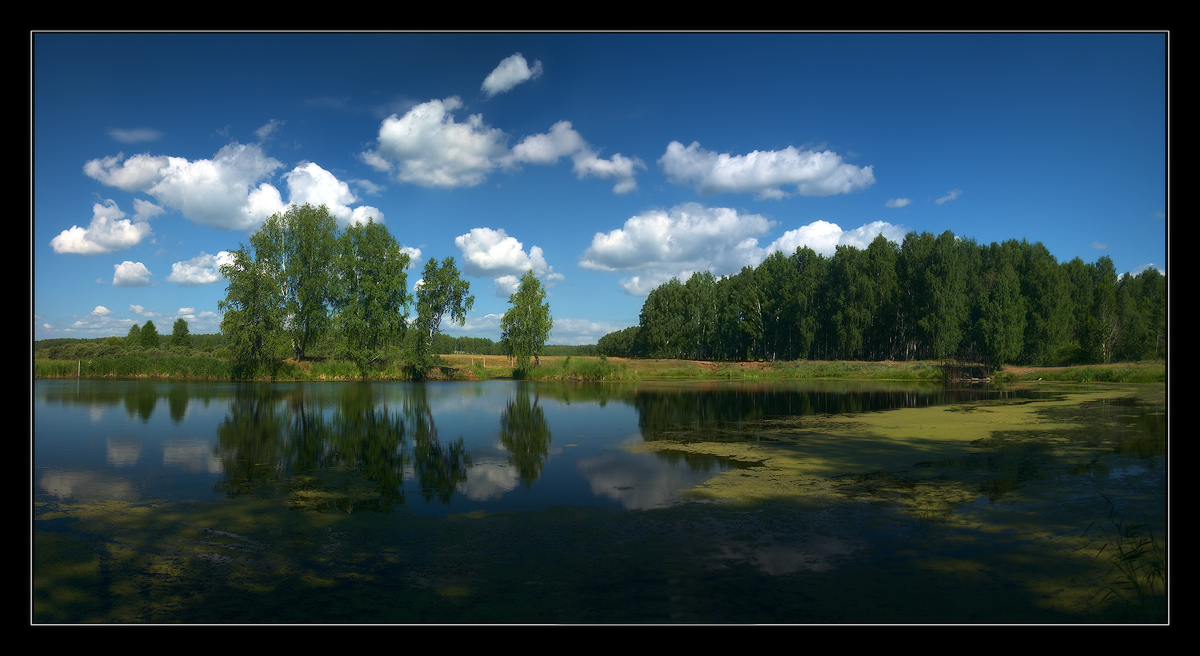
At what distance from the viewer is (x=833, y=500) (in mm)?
8344

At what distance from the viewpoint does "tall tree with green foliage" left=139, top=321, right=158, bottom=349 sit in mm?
61697

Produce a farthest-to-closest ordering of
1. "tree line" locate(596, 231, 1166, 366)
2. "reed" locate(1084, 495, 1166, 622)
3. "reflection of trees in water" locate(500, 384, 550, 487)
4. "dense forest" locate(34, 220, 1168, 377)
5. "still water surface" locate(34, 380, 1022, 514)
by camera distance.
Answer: "tree line" locate(596, 231, 1166, 366) → "dense forest" locate(34, 220, 1168, 377) → "reflection of trees in water" locate(500, 384, 550, 487) → "still water surface" locate(34, 380, 1022, 514) → "reed" locate(1084, 495, 1166, 622)

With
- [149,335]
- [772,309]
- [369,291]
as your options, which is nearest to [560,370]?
[369,291]

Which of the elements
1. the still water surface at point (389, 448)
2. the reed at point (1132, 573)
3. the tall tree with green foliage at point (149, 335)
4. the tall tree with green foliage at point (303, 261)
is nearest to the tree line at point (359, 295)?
the tall tree with green foliage at point (303, 261)

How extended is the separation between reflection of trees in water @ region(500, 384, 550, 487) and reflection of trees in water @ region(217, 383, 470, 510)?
114 centimetres

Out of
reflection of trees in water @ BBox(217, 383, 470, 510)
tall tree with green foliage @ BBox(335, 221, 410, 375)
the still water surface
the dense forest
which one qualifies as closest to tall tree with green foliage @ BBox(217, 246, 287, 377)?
the dense forest

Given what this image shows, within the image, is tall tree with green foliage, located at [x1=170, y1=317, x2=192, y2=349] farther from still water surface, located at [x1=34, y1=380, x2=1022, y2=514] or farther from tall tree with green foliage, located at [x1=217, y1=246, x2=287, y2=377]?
still water surface, located at [x1=34, y1=380, x2=1022, y2=514]

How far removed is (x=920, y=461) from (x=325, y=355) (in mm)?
47141

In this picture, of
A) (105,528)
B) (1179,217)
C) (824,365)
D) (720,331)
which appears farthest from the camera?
(720,331)

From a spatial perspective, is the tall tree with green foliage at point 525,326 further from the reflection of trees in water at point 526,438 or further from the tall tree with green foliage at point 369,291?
the reflection of trees in water at point 526,438

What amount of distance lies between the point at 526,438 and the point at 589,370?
106ft

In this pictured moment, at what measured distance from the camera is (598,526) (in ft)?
23.5

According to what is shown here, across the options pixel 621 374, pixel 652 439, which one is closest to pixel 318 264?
pixel 621 374
